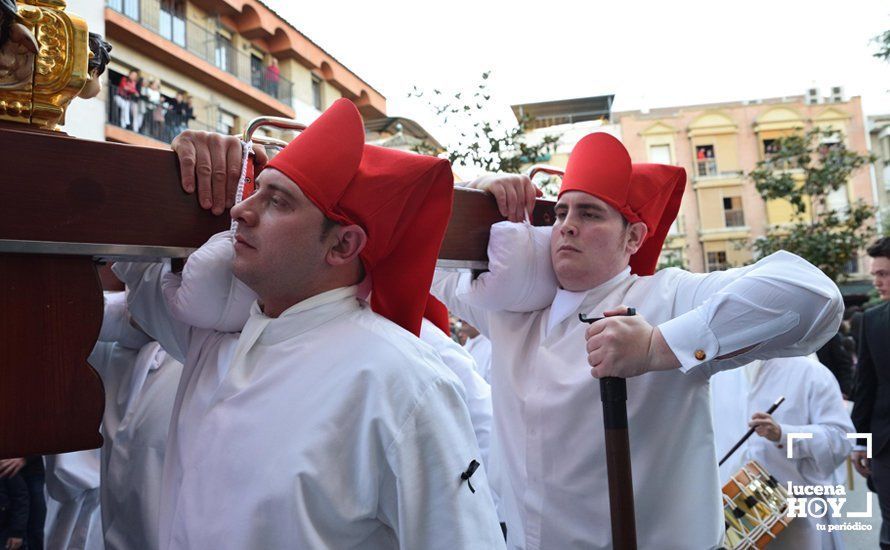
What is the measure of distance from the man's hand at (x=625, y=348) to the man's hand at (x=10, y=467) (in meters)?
3.74

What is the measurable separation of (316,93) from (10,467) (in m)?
21.2

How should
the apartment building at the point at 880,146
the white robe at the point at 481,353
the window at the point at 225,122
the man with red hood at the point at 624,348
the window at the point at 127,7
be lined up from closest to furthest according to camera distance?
the man with red hood at the point at 624,348, the white robe at the point at 481,353, the window at the point at 127,7, the window at the point at 225,122, the apartment building at the point at 880,146

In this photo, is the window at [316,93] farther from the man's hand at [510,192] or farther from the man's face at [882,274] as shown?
the man's hand at [510,192]

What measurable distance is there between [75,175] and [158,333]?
86 cm

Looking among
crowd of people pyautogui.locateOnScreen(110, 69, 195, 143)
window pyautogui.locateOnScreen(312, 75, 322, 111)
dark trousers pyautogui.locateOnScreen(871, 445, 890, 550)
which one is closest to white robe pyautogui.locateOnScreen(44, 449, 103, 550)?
dark trousers pyautogui.locateOnScreen(871, 445, 890, 550)

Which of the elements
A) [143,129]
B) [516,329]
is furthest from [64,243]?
[143,129]

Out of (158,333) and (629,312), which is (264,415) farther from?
(629,312)

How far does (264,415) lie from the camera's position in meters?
1.79

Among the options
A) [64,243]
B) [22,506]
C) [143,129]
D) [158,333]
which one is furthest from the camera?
[143,129]

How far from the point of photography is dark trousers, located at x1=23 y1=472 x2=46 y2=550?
459 centimetres

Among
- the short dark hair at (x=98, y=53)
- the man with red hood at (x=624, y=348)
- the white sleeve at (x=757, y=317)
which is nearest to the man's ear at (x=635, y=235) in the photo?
the man with red hood at (x=624, y=348)

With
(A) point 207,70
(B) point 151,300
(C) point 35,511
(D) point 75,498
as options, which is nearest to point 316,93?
(A) point 207,70

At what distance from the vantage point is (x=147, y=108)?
1625cm

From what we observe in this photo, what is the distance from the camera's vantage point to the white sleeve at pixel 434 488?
1674 mm
